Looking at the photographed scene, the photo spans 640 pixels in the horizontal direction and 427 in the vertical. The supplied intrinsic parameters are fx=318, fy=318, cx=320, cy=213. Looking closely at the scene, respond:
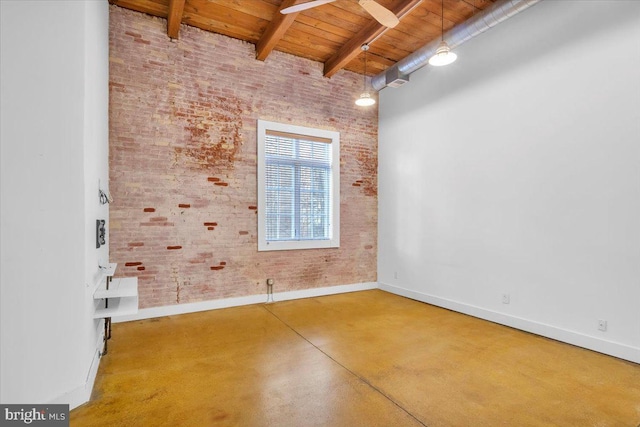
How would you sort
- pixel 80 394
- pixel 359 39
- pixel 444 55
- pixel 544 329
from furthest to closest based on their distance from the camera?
1. pixel 359 39
2. pixel 544 329
3. pixel 444 55
4. pixel 80 394

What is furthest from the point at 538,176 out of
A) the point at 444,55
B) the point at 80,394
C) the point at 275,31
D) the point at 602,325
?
the point at 80,394

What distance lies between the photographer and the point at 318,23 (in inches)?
181

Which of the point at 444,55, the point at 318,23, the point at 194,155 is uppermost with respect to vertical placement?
the point at 318,23

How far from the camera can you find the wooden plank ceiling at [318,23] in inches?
163

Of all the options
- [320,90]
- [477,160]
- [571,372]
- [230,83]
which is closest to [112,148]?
[230,83]

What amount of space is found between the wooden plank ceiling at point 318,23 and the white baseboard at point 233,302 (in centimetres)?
382

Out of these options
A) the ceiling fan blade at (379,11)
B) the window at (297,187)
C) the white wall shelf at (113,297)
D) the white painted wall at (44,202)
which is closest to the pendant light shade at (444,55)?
the ceiling fan blade at (379,11)

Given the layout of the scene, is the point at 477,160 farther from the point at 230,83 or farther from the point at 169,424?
the point at 169,424

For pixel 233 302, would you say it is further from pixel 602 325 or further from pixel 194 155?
pixel 602 325

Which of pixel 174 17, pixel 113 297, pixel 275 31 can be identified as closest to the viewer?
pixel 113 297

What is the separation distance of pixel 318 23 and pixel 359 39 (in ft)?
2.19

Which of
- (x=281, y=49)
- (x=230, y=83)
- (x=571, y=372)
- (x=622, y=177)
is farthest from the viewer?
(x=281, y=49)

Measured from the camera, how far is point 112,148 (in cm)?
411

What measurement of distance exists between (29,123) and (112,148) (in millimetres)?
2235
